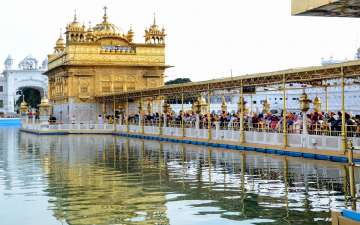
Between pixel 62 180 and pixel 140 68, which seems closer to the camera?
pixel 62 180

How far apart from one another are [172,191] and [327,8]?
673 cm

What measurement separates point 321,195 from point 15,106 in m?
104

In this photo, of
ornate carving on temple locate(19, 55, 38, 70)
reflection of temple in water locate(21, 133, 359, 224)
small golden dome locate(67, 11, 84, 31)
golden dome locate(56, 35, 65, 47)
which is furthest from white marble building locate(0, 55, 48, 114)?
reflection of temple in water locate(21, 133, 359, 224)

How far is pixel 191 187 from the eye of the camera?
12477mm

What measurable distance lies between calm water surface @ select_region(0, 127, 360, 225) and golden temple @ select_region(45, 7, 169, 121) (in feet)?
99.3

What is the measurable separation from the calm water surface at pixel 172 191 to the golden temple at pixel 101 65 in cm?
3027

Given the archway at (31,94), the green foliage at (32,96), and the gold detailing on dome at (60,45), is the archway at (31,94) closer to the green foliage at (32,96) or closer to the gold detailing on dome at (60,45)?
the green foliage at (32,96)

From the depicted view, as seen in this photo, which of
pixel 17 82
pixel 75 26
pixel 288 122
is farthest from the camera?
pixel 17 82

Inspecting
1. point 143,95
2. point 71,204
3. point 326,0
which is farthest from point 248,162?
point 143,95

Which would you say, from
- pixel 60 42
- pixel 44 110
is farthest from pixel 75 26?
pixel 60 42

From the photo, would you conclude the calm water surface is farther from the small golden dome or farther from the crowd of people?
the small golden dome

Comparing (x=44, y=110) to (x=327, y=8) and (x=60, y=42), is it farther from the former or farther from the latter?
(x=327, y=8)

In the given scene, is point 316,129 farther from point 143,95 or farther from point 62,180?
point 143,95

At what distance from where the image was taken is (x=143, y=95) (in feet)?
126
